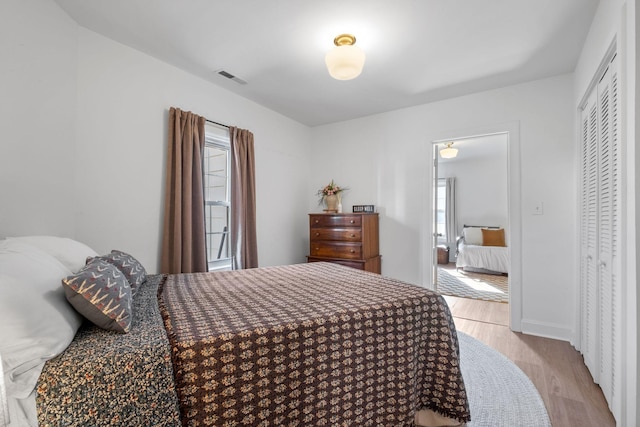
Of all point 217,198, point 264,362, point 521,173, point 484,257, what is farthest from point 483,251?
point 264,362

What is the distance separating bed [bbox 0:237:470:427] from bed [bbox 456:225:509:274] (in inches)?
185

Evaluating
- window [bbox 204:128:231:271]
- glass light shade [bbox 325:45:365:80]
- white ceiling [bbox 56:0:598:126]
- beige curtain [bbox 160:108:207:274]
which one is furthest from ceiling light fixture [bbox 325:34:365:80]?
window [bbox 204:128:231:271]

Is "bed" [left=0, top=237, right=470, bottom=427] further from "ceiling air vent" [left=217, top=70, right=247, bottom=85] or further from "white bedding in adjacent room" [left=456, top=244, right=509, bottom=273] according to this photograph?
"white bedding in adjacent room" [left=456, top=244, right=509, bottom=273]

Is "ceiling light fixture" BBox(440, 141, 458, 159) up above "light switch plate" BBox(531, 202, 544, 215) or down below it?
above

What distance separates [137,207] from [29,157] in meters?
0.80

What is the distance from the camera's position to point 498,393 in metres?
1.91

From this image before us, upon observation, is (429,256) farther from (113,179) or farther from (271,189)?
(113,179)

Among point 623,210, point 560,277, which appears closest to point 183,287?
point 623,210

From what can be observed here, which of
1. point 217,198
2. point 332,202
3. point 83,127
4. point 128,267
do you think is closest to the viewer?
point 128,267

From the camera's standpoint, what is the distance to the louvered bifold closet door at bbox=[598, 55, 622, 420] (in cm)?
167

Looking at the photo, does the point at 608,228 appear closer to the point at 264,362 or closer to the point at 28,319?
the point at 264,362

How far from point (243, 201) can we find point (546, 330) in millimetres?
3448

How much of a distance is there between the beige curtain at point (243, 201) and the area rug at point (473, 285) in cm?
305

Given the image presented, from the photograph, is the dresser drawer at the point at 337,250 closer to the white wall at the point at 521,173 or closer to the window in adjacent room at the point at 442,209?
the white wall at the point at 521,173
